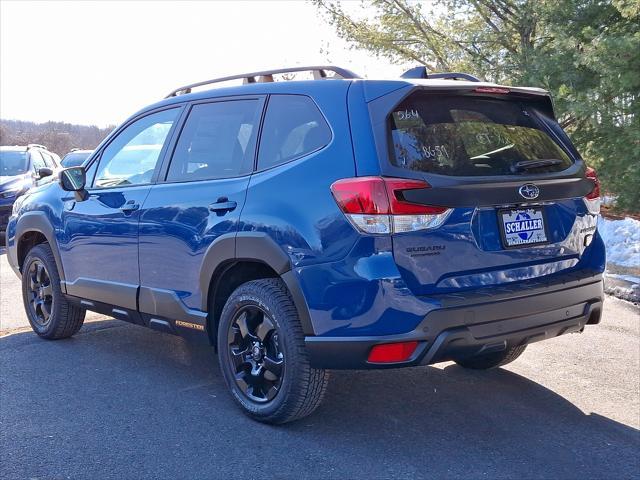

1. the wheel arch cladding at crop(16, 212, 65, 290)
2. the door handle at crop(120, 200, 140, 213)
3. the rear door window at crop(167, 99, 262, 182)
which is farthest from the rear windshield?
the wheel arch cladding at crop(16, 212, 65, 290)

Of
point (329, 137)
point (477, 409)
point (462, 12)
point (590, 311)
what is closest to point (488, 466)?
point (477, 409)

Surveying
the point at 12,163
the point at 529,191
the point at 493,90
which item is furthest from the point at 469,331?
the point at 12,163

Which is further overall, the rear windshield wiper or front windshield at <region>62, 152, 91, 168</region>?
front windshield at <region>62, 152, 91, 168</region>

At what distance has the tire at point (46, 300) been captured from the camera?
6039 mm

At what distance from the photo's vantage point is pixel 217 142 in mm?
4727

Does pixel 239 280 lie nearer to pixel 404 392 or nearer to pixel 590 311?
pixel 404 392

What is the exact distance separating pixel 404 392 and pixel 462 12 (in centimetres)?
1238

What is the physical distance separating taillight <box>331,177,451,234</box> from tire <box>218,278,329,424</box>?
2.30 ft

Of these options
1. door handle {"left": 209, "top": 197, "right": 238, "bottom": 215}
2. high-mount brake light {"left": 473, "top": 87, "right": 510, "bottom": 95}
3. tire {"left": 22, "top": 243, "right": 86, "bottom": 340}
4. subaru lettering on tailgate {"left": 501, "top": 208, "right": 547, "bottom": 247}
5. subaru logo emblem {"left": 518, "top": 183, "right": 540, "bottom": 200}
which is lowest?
tire {"left": 22, "top": 243, "right": 86, "bottom": 340}

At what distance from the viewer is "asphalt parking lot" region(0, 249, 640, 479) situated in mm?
3762

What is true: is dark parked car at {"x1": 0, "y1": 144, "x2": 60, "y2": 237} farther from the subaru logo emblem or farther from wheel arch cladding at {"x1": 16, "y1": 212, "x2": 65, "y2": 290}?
the subaru logo emblem

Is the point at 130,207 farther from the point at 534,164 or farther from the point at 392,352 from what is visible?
the point at 534,164

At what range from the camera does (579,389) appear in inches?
195

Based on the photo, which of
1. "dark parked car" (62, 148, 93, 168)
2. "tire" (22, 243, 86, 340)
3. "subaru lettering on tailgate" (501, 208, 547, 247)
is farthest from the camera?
"dark parked car" (62, 148, 93, 168)
